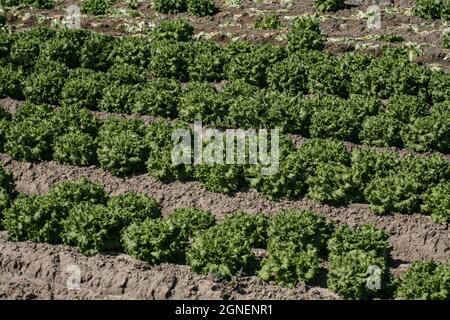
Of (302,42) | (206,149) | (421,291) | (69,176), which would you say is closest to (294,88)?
(302,42)

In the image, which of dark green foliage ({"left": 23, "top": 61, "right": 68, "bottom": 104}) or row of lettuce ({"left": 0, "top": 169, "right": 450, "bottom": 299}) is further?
dark green foliage ({"left": 23, "top": 61, "right": 68, "bottom": 104})

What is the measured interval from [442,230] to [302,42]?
21.1 feet

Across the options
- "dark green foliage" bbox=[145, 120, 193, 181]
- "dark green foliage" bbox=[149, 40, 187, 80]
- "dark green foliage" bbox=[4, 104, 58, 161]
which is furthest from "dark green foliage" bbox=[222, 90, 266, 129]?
"dark green foliage" bbox=[4, 104, 58, 161]

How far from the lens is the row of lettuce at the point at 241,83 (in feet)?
56.6

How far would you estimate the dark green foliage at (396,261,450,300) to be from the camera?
516 inches

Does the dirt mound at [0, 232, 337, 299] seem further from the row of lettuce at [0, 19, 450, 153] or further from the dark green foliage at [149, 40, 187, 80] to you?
the dark green foliage at [149, 40, 187, 80]

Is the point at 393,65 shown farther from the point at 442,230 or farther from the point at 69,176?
the point at 69,176

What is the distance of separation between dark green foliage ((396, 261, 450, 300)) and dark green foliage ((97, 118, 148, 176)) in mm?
5414

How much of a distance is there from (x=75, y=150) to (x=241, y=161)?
10.0ft

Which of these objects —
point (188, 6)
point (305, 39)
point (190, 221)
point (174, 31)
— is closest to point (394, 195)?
point (190, 221)

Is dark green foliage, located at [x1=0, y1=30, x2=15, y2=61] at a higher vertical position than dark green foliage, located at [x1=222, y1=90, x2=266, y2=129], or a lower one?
higher

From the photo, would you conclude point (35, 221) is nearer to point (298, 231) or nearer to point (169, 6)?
point (298, 231)

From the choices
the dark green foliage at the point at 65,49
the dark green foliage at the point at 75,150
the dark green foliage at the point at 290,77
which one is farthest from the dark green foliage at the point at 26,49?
the dark green foliage at the point at 290,77

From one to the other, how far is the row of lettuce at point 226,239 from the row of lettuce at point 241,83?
2.74 metres
